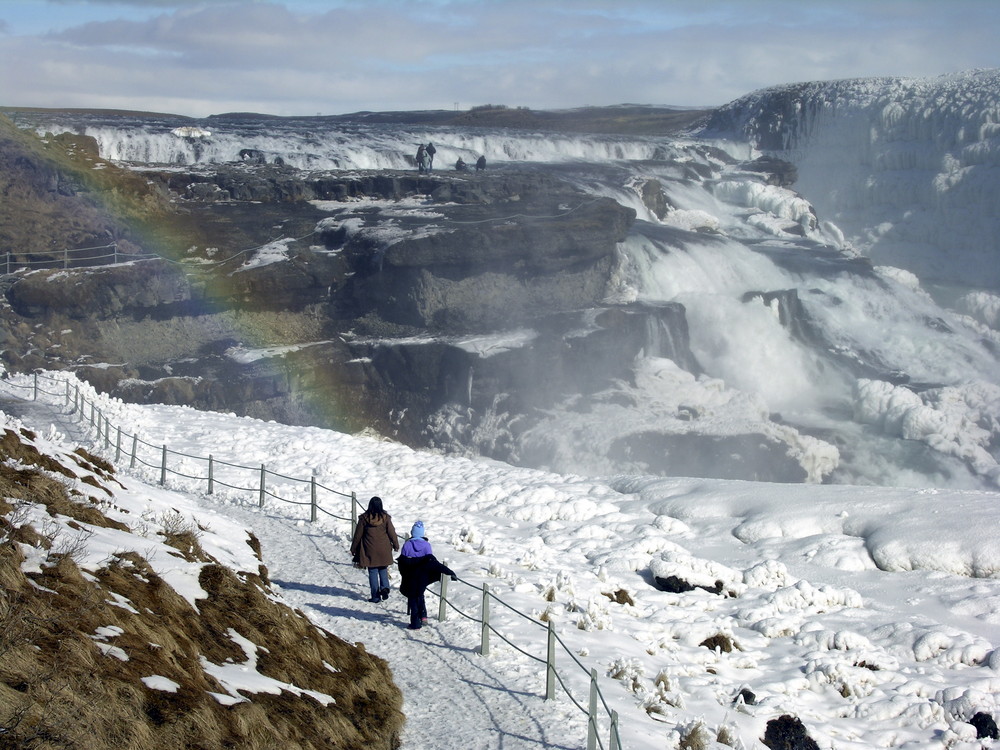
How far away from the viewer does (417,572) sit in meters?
10.6

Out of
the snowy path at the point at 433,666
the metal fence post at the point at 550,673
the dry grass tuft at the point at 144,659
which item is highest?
the dry grass tuft at the point at 144,659

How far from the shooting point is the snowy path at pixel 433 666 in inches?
329

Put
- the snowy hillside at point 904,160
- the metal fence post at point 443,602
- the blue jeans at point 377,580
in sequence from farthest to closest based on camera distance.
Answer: the snowy hillside at point 904,160, the blue jeans at point 377,580, the metal fence post at point 443,602

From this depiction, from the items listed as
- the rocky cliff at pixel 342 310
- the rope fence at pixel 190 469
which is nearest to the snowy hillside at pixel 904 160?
the rocky cliff at pixel 342 310

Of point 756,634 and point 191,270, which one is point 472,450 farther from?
point 756,634

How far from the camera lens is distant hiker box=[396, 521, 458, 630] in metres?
10.6

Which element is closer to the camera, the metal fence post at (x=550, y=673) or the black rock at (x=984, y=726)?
the metal fence post at (x=550, y=673)

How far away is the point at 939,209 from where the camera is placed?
7294 centimetres

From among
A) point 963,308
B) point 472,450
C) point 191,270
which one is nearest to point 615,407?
point 472,450

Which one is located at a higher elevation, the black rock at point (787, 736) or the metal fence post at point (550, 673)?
the metal fence post at point (550, 673)

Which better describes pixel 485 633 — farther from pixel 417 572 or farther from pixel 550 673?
pixel 550 673

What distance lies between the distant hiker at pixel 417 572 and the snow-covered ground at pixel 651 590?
0.26m

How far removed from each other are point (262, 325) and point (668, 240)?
2147cm

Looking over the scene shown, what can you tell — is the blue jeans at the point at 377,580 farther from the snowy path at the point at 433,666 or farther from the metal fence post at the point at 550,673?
the metal fence post at the point at 550,673
